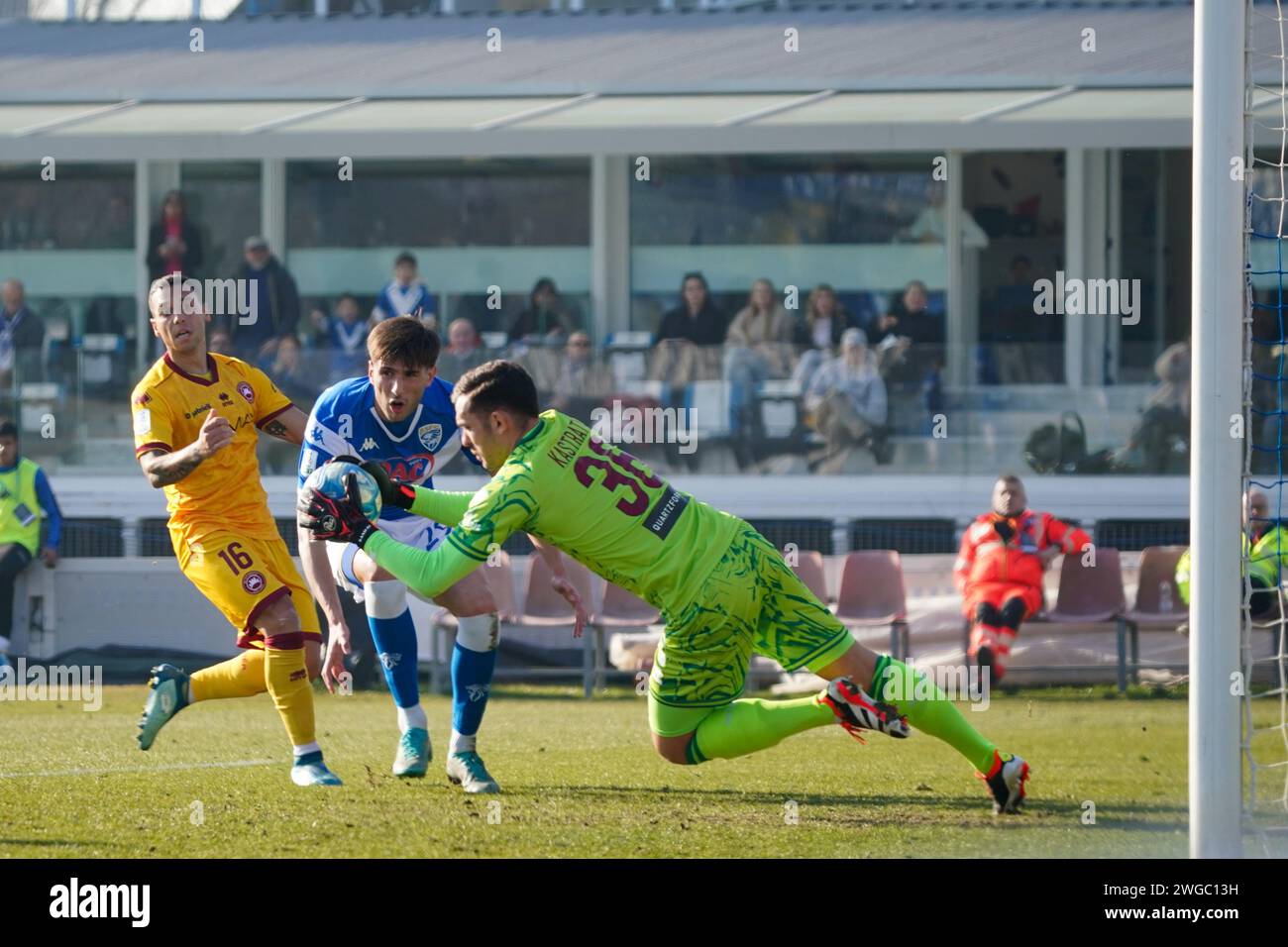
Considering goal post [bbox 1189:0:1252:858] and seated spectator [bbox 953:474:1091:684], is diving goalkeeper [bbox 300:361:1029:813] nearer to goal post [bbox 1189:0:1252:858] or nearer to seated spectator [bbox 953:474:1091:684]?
goal post [bbox 1189:0:1252:858]

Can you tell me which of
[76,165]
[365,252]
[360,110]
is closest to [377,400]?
[360,110]

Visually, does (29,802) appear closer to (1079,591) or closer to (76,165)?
(1079,591)

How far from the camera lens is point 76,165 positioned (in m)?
16.8

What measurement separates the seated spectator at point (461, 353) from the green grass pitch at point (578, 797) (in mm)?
4131

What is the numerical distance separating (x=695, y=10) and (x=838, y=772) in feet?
41.0

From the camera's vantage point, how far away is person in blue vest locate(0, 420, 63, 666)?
39.6 feet

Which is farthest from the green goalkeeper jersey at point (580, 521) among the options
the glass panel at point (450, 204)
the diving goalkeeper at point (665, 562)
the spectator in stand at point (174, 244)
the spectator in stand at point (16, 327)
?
the glass panel at point (450, 204)

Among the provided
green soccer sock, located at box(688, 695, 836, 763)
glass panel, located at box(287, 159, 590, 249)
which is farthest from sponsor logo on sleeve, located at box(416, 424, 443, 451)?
glass panel, located at box(287, 159, 590, 249)

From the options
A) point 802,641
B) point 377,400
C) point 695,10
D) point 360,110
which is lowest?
point 802,641

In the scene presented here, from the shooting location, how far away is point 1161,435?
13.0 metres

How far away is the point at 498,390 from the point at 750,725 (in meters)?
1.33

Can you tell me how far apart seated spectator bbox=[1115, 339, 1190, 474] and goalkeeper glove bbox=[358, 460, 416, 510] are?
8.82 meters

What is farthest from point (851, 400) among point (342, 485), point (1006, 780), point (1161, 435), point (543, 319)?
point (342, 485)
